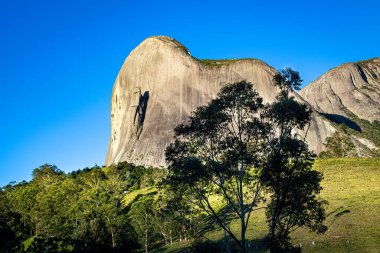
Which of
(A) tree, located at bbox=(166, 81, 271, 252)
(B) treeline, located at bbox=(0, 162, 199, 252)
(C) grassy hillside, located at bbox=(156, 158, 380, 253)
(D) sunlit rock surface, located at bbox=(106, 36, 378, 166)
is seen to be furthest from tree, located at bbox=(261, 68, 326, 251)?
(D) sunlit rock surface, located at bbox=(106, 36, 378, 166)

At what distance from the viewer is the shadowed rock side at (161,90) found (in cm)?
14575

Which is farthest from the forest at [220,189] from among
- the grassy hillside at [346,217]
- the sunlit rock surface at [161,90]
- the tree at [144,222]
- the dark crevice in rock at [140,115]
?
the dark crevice in rock at [140,115]

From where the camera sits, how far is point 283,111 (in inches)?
1045

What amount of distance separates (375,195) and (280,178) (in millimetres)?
33638

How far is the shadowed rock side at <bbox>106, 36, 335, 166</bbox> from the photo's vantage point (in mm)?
145750

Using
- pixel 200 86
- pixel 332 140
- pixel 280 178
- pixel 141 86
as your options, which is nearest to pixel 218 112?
pixel 280 178

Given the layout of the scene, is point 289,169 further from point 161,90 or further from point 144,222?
point 161,90

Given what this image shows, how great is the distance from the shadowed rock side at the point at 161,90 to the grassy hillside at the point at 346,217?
6481 centimetres

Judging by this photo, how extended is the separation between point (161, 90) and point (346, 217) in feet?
406

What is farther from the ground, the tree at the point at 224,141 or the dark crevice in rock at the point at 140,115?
the dark crevice in rock at the point at 140,115

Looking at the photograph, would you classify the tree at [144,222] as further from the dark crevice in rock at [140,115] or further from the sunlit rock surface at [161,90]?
the dark crevice in rock at [140,115]

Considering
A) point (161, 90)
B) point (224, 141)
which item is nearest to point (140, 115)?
point (161, 90)

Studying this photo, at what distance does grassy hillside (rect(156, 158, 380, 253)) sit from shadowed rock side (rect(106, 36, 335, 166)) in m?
64.8

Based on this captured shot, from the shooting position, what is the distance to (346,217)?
44656 millimetres
